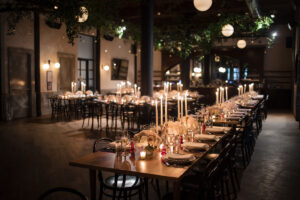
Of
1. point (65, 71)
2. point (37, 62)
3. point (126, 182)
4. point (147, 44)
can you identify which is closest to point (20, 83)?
point (37, 62)

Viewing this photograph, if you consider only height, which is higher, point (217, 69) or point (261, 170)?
point (217, 69)

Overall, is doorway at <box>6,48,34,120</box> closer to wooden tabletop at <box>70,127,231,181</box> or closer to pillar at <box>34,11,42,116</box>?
pillar at <box>34,11,42,116</box>

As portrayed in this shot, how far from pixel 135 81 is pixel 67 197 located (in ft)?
47.2

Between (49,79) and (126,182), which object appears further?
(49,79)

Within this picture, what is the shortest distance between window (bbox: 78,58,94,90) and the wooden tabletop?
11137mm

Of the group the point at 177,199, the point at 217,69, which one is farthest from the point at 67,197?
the point at 217,69

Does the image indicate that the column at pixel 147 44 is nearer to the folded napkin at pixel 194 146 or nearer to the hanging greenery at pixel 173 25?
the hanging greenery at pixel 173 25

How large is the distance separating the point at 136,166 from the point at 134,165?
0.12ft

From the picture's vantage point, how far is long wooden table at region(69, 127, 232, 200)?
2484 mm

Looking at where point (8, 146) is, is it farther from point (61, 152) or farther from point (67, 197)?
point (67, 197)

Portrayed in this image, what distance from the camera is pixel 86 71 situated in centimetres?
1426

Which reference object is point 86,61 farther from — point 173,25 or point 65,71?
point 173,25

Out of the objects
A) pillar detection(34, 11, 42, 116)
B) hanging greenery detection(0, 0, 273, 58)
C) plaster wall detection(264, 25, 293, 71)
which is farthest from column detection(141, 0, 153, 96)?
plaster wall detection(264, 25, 293, 71)

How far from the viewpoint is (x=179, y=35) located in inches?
505
